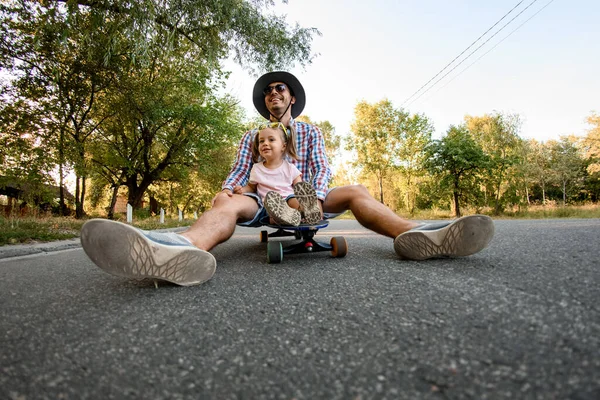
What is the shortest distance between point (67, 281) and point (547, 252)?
2934mm

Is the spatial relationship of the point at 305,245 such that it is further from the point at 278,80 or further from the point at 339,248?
the point at 278,80

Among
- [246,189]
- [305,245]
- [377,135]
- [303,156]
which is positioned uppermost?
[377,135]

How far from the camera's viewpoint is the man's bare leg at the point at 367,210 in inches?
77.9

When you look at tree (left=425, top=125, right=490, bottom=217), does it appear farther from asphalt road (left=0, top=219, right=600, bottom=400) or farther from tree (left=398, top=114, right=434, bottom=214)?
asphalt road (left=0, top=219, right=600, bottom=400)

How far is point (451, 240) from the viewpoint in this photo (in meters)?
1.73

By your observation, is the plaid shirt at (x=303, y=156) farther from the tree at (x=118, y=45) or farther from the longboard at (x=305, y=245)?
the tree at (x=118, y=45)

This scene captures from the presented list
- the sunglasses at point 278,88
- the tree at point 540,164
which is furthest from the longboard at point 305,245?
the tree at point 540,164

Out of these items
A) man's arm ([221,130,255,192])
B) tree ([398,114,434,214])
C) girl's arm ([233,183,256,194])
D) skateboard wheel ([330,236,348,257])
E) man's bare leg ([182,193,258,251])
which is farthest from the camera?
tree ([398,114,434,214])

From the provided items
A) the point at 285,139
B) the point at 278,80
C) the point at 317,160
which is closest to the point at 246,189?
the point at 285,139

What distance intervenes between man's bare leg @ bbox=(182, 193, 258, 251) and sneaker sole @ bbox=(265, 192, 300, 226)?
0.98ft

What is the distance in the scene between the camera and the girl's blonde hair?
2.56 m

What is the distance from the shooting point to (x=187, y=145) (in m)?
13.8

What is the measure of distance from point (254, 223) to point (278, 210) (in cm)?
57

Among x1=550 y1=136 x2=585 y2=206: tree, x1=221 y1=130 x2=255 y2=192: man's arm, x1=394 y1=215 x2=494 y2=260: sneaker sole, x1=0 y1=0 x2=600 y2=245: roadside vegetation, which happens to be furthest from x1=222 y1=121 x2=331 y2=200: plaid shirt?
x1=550 y1=136 x2=585 y2=206: tree
